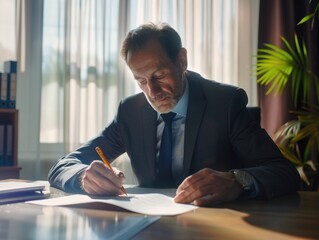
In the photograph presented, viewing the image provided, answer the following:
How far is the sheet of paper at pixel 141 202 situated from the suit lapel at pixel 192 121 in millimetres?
391

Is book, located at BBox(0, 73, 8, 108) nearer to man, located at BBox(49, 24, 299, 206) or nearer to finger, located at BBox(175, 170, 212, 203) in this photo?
man, located at BBox(49, 24, 299, 206)

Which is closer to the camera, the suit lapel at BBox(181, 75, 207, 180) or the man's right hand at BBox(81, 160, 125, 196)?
the man's right hand at BBox(81, 160, 125, 196)

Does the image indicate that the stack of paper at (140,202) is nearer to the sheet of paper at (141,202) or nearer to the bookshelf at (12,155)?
the sheet of paper at (141,202)

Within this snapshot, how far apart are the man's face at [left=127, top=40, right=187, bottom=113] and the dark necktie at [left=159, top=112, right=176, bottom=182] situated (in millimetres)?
68

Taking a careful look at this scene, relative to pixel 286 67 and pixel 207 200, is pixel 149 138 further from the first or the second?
pixel 286 67

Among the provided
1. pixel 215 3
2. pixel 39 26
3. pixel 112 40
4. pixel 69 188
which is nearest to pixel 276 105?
pixel 215 3

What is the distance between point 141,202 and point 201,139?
0.61m

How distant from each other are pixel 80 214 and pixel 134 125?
851mm

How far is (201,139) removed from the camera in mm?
1725

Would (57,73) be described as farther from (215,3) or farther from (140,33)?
(140,33)

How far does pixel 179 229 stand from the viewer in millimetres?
873

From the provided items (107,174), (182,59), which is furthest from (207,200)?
(182,59)

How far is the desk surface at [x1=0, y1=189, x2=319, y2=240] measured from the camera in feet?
2.69

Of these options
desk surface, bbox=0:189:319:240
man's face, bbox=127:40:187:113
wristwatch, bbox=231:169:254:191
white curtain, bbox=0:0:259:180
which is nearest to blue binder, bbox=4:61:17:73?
white curtain, bbox=0:0:259:180
